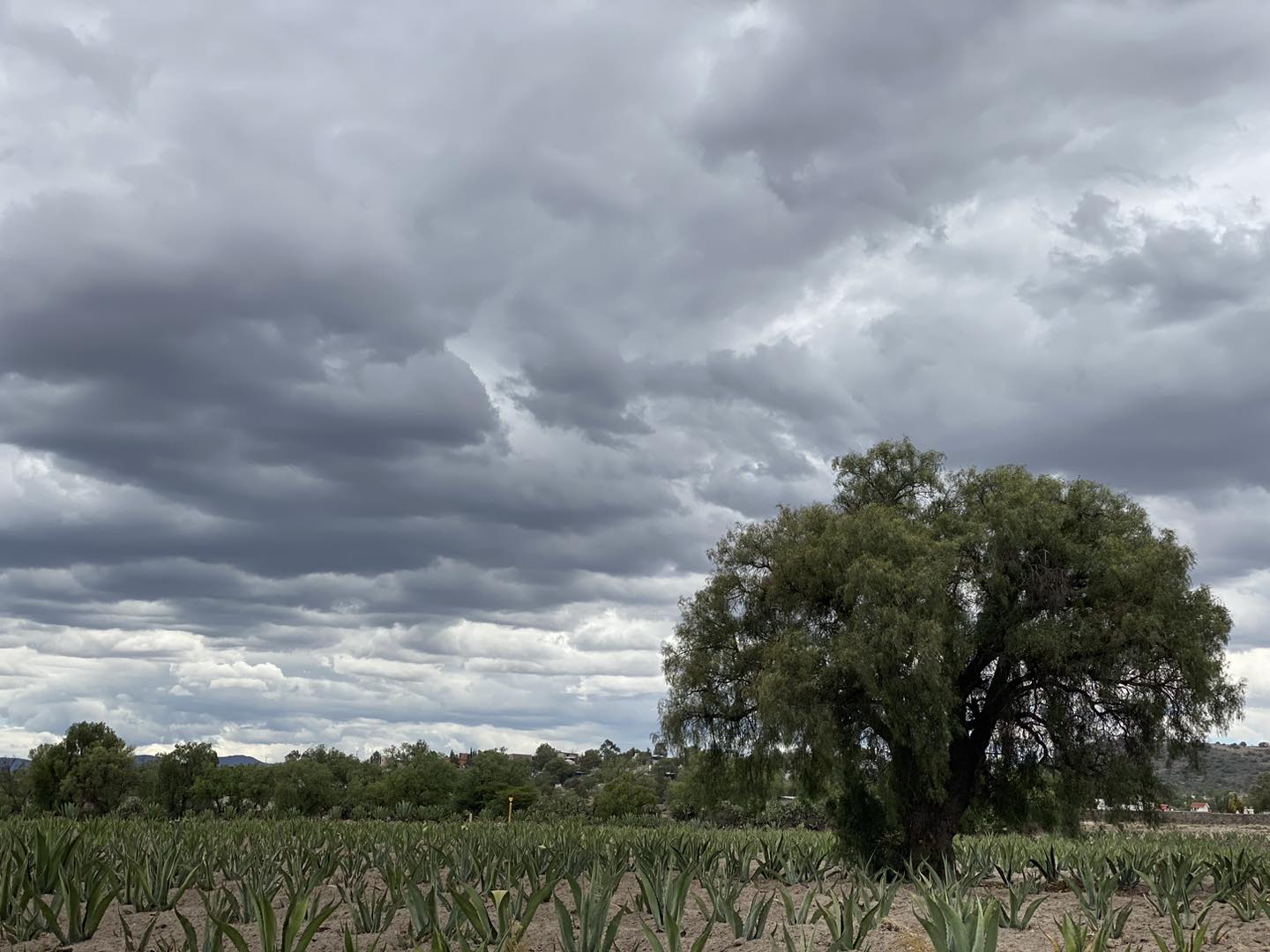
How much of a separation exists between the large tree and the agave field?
6.01 metres

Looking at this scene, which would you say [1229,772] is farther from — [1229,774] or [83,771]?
[83,771]

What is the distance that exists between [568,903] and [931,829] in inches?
556

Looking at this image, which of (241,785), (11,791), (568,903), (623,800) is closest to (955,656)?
(568,903)

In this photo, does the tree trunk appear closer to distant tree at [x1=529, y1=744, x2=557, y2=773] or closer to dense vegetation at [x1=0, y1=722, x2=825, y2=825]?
dense vegetation at [x1=0, y1=722, x2=825, y2=825]

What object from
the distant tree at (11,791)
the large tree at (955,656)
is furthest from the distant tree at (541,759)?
the large tree at (955,656)

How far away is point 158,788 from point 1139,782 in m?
72.1

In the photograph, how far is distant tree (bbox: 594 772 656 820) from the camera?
70325 millimetres

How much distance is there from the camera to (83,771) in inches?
2608

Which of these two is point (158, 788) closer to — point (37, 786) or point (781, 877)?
point (37, 786)

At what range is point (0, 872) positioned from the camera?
9.86 m

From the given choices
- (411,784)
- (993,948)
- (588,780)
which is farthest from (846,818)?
(588,780)

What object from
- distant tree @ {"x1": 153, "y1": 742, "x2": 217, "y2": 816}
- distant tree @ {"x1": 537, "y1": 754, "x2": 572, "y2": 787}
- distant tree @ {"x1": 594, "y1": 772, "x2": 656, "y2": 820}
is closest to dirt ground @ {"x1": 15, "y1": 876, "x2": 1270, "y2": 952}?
distant tree @ {"x1": 594, "y1": 772, "x2": 656, "y2": 820}

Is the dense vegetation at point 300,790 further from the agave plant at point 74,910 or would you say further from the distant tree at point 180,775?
the agave plant at point 74,910

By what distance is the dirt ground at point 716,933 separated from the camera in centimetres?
779
